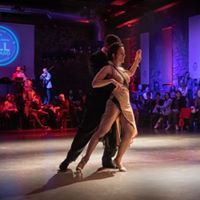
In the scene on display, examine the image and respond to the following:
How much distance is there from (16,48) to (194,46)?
733 cm

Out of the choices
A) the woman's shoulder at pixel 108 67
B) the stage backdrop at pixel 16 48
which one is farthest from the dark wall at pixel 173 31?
the woman's shoulder at pixel 108 67

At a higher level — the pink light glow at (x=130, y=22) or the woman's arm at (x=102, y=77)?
the pink light glow at (x=130, y=22)

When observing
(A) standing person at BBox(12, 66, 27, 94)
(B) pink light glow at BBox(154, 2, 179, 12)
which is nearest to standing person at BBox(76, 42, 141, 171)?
(A) standing person at BBox(12, 66, 27, 94)

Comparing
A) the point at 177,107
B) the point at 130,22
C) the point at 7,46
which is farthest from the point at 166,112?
the point at 7,46

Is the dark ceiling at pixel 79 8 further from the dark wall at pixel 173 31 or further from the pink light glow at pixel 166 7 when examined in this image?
the dark wall at pixel 173 31

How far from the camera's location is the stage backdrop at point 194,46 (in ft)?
45.6

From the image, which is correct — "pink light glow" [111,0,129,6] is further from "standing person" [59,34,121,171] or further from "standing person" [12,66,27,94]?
"standing person" [59,34,121,171]

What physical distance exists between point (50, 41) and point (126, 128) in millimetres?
14079

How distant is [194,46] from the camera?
46.2 feet

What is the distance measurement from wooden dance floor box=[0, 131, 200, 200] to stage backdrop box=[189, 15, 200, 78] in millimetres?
7502

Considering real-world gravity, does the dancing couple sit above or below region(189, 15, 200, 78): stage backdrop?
below

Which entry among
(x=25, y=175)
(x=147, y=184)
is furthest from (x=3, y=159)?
(x=147, y=184)

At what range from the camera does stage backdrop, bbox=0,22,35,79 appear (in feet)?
55.8

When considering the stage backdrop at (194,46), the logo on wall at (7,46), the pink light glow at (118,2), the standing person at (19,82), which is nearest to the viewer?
the standing person at (19,82)
